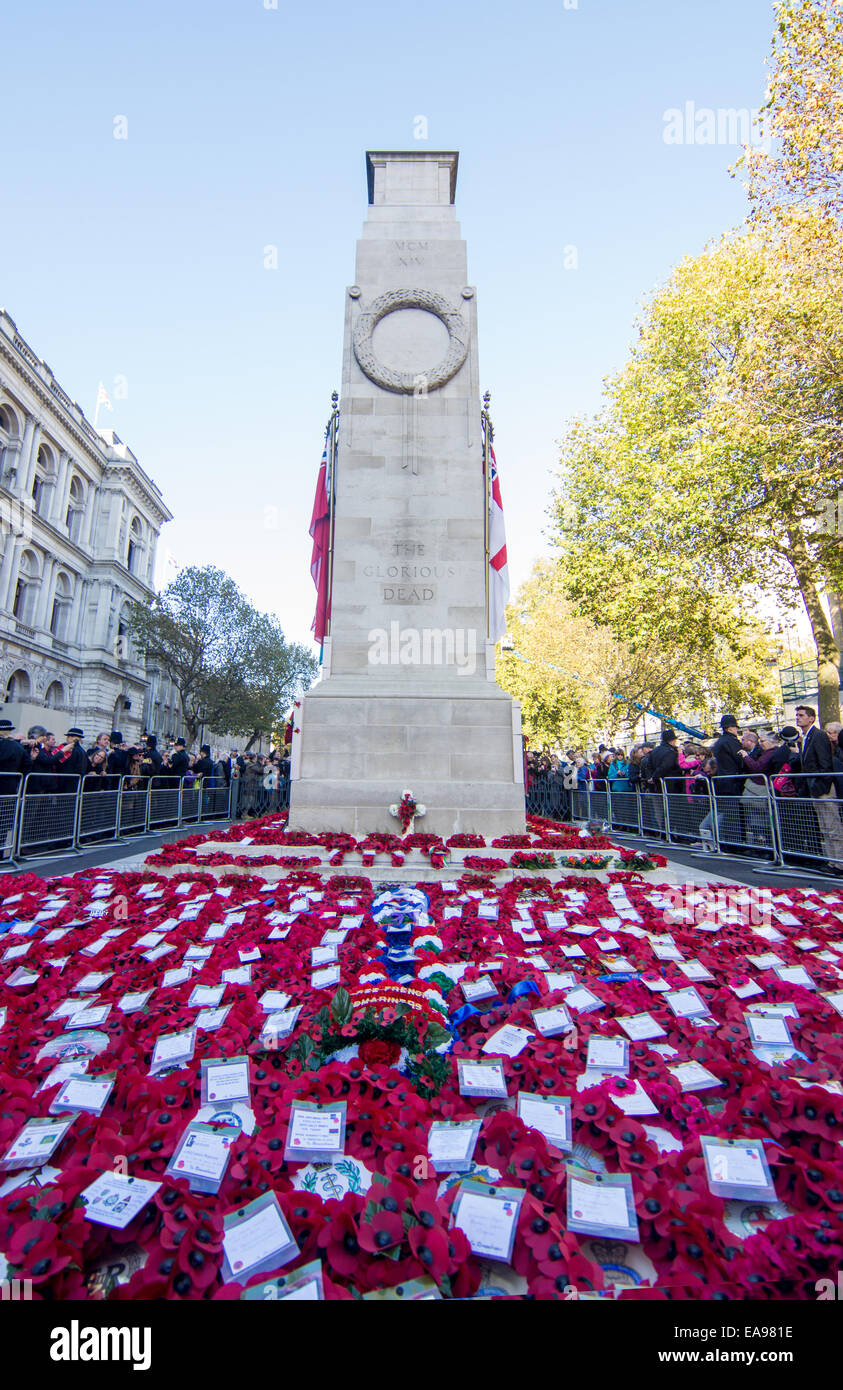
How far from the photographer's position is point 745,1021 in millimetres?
3385

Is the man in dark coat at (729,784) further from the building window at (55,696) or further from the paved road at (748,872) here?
the building window at (55,696)

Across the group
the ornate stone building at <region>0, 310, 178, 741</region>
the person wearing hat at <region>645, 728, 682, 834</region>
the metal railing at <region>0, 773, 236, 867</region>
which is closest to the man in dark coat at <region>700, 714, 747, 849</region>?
the person wearing hat at <region>645, 728, 682, 834</region>

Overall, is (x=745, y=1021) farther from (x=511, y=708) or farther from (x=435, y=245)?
(x=435, y=245)

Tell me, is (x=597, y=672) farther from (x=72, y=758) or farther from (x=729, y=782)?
(x=72, y=758)

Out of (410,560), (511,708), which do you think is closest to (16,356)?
(410,560)

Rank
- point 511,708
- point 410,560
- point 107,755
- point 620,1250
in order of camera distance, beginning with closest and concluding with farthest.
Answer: point 620,1250
point 511,708
point 410,560
point 107,755

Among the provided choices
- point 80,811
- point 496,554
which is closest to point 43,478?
point 80,811

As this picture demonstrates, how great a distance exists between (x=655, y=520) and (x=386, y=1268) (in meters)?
22.0

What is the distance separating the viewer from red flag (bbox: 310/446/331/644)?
38.7 ft

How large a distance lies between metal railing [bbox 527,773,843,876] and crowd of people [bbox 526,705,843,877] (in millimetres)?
16

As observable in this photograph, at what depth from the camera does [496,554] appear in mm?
11914

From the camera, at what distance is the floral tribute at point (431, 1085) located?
1.92 metres

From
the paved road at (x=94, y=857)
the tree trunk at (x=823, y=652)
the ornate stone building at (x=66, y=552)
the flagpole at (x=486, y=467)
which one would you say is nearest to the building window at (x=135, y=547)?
the ornate stone building at (x=66, y=552)

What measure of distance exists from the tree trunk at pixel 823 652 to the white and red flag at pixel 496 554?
1171 centimetres
